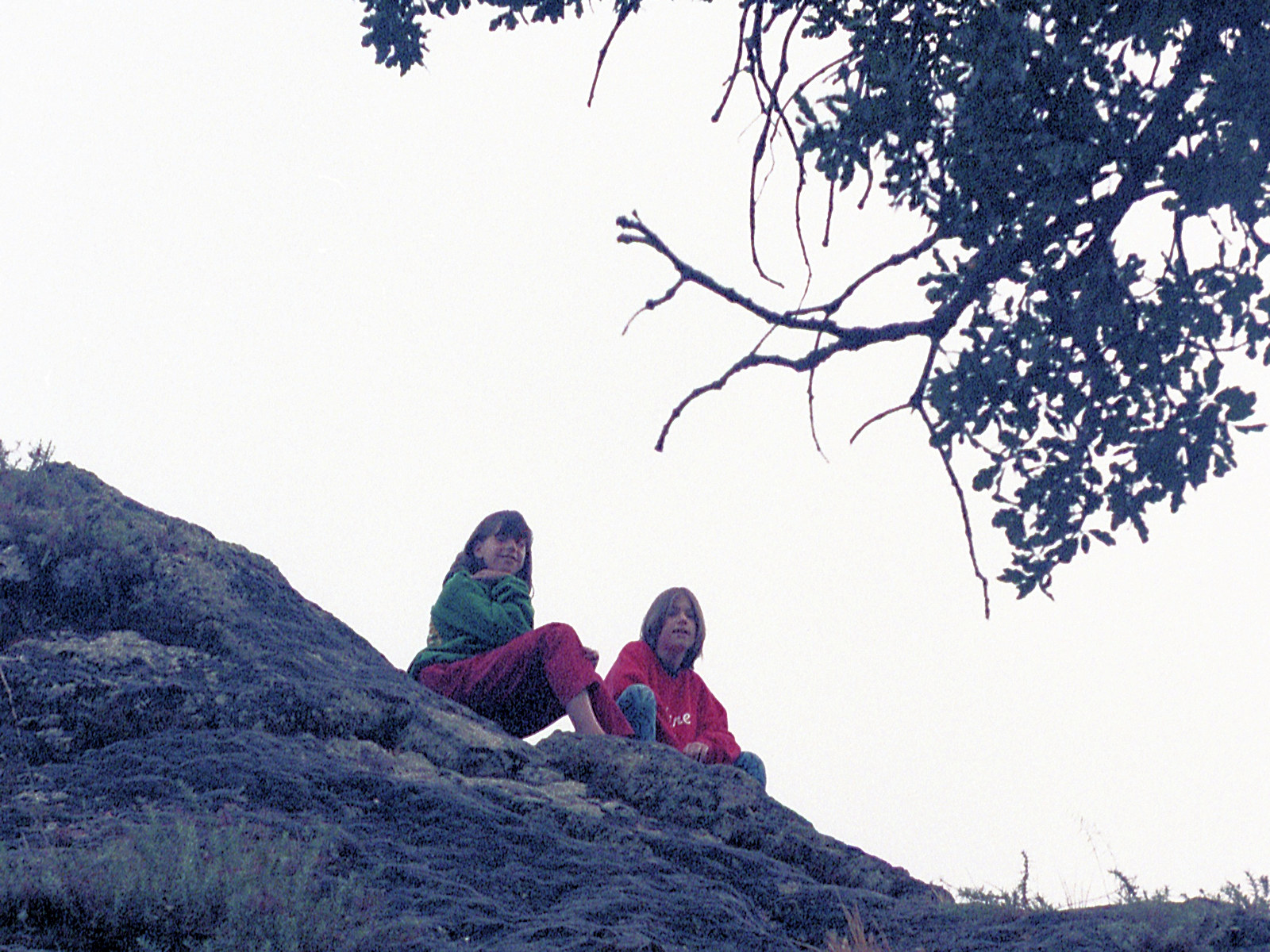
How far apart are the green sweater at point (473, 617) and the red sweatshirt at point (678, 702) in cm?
71

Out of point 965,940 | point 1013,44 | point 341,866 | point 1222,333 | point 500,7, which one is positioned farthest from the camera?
point 500,7

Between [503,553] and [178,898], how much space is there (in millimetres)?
3384

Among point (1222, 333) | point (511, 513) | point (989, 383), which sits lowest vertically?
point (511, 513)

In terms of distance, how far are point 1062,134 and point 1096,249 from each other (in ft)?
2.24

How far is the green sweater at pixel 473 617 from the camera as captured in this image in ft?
19.6

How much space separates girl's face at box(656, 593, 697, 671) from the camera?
6.66 metres

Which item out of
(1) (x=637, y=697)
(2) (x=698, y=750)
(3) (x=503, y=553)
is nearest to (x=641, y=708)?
(1) (x=637, y=697)

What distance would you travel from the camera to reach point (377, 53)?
6.18 meters

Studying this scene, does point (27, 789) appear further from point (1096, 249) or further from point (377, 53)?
point (1096, 249)

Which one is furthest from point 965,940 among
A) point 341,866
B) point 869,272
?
point 869,272

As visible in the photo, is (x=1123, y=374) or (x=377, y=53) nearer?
(x=1123, y=374)

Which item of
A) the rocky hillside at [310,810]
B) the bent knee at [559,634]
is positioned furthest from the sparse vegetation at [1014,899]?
the bent knee at [559,634]

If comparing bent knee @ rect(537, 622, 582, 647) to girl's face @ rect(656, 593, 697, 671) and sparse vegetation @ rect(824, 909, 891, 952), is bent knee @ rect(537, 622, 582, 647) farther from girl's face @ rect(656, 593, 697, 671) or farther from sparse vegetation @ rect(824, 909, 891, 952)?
sparse vegetation @ rect(824, 909, 891, 952)

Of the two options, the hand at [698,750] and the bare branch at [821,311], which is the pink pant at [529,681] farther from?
the bare branch at [821,311]
